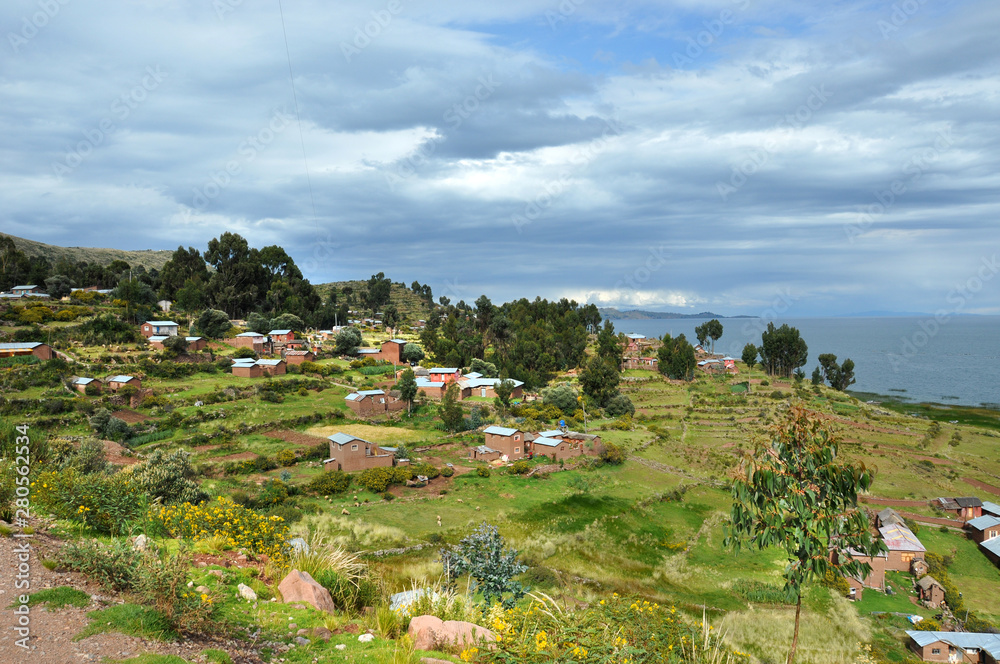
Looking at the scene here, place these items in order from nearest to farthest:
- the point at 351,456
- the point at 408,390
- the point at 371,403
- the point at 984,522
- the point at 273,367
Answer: the point at 984,522 → the point at 351,456 → the point at 371,403 → the point at 408,390 → the point at 273,367

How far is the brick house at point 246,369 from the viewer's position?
162 ft

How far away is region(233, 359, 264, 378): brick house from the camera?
4928 centimetres

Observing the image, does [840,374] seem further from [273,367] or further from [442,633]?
[442,633]

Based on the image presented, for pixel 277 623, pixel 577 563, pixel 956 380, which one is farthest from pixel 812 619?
pixel 956 380

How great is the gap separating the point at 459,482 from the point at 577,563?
10.7 metres

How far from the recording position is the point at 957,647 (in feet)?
57.7

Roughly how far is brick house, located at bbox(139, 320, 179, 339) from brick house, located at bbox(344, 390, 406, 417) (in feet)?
80.3

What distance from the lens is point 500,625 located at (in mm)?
5801

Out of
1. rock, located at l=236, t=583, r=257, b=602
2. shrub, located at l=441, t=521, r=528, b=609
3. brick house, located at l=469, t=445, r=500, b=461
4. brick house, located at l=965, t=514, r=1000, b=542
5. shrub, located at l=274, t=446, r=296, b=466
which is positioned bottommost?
brick house, located at l=965, t=514, r=1000, b=542

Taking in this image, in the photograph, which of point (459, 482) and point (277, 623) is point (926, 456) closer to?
point (459, 482)

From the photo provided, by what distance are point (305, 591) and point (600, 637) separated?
4052 millimetres

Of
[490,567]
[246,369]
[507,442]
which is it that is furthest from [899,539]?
[246,369]

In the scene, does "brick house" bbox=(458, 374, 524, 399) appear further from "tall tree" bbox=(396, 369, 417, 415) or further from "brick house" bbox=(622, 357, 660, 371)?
"brick house" bbox=(622, 357, 660, 371)

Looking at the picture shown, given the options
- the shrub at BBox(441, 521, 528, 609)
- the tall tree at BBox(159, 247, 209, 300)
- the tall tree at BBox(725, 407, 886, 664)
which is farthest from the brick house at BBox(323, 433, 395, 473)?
the tall tree at BBox(159, 247, 209, 300)
